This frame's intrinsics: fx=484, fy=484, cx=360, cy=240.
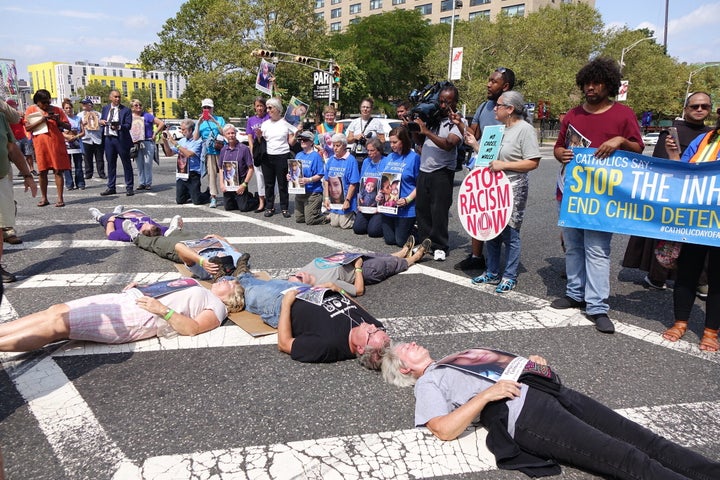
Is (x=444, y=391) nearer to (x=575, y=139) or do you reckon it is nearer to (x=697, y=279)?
(x=697, y=279)

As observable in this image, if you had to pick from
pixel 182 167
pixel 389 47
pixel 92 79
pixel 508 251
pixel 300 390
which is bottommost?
pixel 300 390

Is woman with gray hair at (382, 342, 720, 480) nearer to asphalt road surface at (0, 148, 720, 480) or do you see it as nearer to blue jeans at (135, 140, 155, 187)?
asphalt road surface at (0, 148, 720, 480)

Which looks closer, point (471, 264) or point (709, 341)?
point (709, 341)

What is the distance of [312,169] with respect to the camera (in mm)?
8812

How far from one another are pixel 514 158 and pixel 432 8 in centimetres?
8811

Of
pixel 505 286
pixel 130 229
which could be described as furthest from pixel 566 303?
pixel 130 229

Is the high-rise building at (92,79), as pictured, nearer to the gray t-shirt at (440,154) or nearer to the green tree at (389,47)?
the green tree at (389,47)

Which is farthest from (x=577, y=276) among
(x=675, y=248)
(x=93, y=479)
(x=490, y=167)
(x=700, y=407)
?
(x=93, y=479)

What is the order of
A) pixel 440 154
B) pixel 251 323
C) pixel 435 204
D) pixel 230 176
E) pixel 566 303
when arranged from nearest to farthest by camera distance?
1. pixel 251 323
2. pixel 566 303
3. pixel 440 154
4. pixel 435 204
5. pixel 230 176

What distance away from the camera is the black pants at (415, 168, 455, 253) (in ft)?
21.0

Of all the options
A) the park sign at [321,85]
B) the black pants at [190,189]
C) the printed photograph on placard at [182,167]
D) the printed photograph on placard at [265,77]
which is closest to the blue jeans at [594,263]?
the printed photograph on placard at [182,167]

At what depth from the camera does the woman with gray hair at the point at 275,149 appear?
9.41 meters

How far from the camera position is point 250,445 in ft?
8.61

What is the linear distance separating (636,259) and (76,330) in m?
5.75
